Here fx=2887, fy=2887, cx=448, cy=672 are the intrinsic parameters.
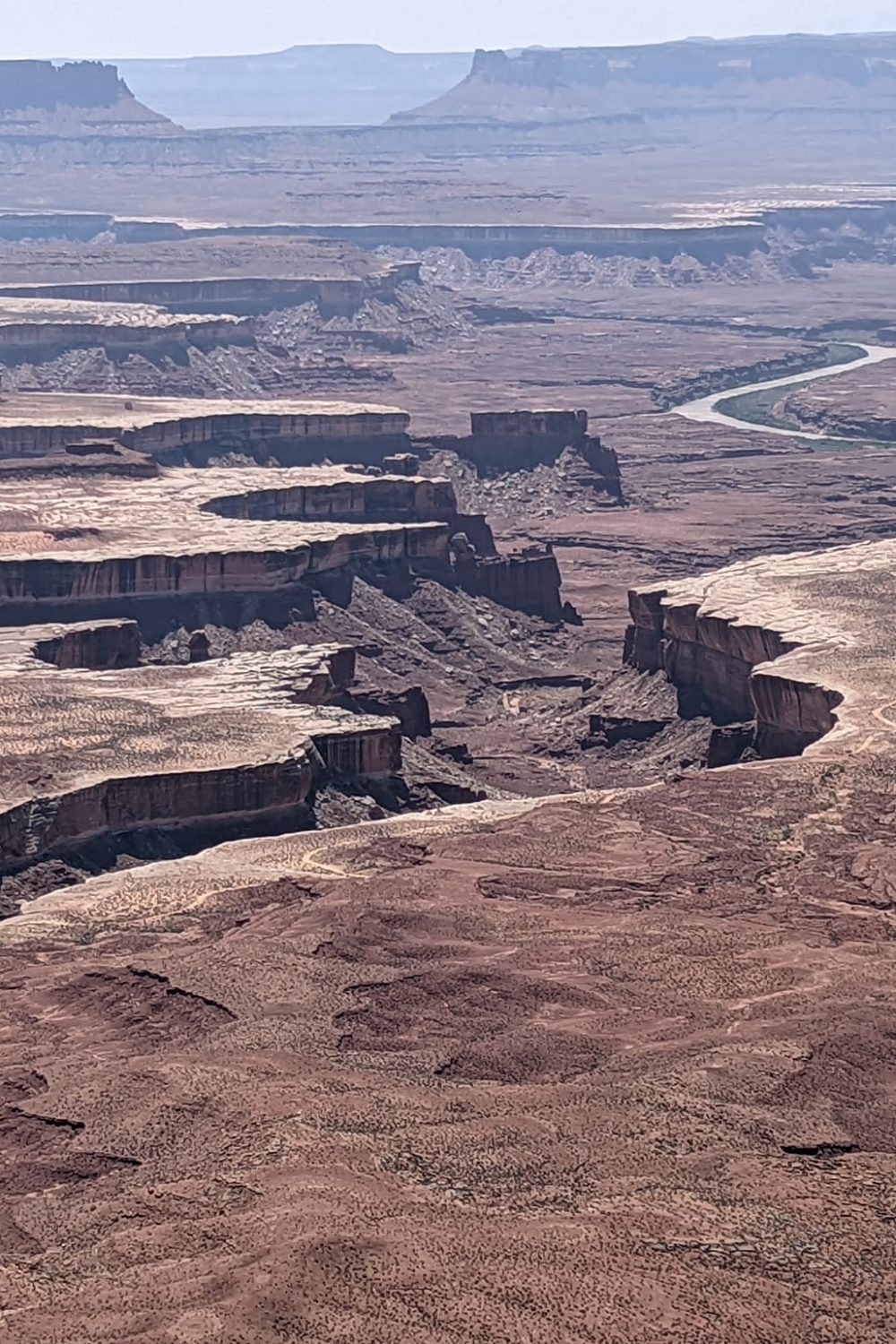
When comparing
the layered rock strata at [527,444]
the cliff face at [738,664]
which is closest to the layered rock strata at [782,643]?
the cliff face at [738,664]

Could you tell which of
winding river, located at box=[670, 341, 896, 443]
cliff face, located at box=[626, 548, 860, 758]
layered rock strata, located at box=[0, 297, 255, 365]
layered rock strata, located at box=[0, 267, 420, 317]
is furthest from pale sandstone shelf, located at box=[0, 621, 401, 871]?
layered rock strata, located at box=[0, 267, 420, 317]

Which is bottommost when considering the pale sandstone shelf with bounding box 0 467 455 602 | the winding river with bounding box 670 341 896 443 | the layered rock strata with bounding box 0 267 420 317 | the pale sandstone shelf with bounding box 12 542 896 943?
the winding river with bounding box 670 341 896 443

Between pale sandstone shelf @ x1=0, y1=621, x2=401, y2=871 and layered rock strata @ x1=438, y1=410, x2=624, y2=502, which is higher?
pale sandstone shelf @ x1=0, y1=621, x2=401, y2=871

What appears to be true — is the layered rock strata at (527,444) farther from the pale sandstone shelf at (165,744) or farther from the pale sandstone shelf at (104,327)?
the pale sandstone shelf at (165,744)

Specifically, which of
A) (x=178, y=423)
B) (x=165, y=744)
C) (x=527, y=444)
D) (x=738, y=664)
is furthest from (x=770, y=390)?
(x=165, y=744)

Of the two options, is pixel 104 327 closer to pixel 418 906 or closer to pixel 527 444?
pixel 527 444

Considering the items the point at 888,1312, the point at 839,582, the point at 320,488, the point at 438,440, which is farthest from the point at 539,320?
the point at 888,1312

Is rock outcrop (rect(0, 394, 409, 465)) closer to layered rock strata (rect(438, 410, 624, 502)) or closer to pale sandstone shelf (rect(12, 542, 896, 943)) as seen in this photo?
layered rock strata (rect(438, 410, 624, 502))

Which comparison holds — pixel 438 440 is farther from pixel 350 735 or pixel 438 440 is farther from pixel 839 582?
pixel 350 735
